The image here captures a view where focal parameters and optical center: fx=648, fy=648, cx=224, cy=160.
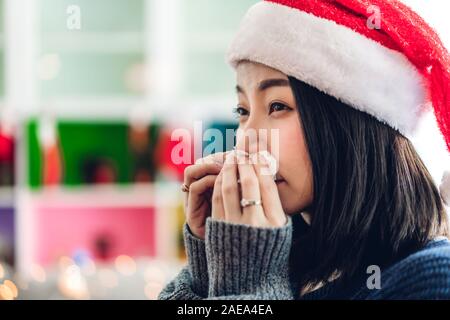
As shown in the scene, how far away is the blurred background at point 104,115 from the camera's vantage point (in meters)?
2.22

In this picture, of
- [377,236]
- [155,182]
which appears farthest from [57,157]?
[377,236]

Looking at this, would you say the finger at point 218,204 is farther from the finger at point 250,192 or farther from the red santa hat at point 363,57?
the red santa hat at point 363,57

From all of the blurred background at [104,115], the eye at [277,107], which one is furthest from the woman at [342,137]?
the blurred background at [104,115]

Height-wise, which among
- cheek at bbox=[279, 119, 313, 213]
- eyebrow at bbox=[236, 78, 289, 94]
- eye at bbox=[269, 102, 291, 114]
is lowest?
cheek at bbox=[279, 119, 313, 213]

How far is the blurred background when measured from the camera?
87.4 inches

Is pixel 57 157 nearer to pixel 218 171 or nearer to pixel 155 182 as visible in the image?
pixel 155 182

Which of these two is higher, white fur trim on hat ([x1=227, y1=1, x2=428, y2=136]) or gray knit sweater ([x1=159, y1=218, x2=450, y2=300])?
white fur trim on hat ([x1=227, y1=1, x2=428, y2=136])

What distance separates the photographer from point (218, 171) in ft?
2.54

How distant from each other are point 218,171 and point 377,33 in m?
0.24

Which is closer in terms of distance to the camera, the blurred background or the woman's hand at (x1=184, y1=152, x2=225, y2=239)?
the woman's hand at (x1=184, y1=152, x2=225, y2=239)

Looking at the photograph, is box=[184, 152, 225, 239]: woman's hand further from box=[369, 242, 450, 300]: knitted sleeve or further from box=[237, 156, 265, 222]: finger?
box=[369, 242, 450, 300]: knitted sleeve

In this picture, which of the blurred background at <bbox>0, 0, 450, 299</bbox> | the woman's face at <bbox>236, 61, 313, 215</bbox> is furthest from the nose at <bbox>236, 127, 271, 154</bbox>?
the blurred background at <bbox>0, 0, 450, 299</bbox>

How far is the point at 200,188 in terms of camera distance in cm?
77

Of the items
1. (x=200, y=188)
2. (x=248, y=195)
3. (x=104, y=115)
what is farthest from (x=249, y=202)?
(x=104, y=115)
